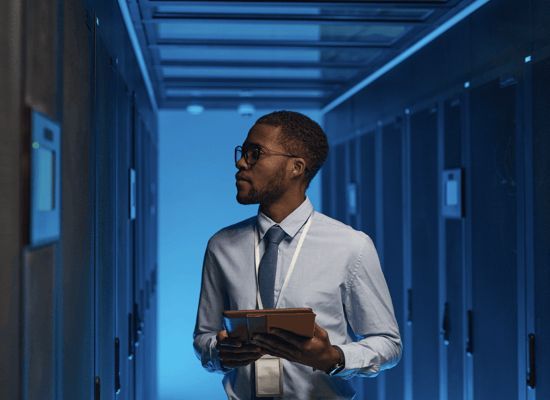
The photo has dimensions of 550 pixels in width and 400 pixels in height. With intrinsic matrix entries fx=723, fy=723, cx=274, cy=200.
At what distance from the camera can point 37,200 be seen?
1.49 meters

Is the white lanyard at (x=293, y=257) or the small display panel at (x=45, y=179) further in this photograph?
the white lanyard at (x=293, y=257)

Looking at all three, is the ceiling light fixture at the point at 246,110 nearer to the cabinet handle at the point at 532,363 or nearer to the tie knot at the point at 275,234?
the cabinet handle at the point at 532,363

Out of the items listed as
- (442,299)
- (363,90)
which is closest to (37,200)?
(442,299)

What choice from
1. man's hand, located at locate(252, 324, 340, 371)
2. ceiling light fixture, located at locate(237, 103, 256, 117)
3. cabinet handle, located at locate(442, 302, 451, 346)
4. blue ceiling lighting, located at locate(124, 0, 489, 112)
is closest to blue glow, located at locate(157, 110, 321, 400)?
ceiling light fixture, located at locate(237, 103, 256, 117)

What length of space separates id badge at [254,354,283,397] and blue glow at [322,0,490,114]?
221 centimetres

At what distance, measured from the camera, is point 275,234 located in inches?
88.0

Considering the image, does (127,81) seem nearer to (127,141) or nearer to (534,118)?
(127,141)

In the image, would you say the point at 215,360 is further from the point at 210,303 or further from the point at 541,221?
the point at 541,221

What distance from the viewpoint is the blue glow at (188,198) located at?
848 cm

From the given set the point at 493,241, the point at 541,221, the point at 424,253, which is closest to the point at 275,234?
the point at 541,221

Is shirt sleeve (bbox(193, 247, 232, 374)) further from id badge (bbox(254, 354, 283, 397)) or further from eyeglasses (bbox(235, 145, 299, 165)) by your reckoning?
eyeglasses (bbox(235, 145, 299, 165))

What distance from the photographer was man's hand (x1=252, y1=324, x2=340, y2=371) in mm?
1880

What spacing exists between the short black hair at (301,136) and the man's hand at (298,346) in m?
0.64

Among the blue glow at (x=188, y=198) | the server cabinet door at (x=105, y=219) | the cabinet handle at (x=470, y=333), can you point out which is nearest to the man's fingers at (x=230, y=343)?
the server cabinet door at (x=105, y=219)
